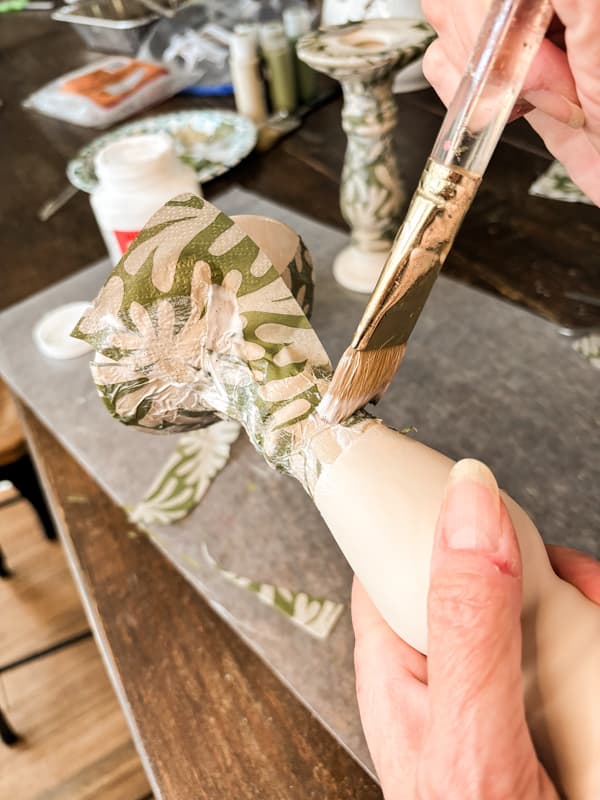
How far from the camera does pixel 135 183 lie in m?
0.62

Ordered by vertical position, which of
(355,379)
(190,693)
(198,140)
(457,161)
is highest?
(457,161)

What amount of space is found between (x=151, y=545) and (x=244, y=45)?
31.1 inches

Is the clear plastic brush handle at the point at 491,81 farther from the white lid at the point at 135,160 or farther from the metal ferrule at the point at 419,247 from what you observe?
the white lid at the point at 135,160

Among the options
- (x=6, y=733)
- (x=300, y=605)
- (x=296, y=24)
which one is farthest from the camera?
(x=296, y=24)

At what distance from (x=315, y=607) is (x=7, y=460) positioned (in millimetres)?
537

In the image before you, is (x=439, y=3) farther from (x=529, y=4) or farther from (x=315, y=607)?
(x=315, y=607)

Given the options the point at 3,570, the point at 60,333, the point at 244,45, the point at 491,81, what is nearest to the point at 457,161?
the point at 491,81

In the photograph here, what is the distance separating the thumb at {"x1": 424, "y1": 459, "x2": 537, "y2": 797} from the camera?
0.88ft

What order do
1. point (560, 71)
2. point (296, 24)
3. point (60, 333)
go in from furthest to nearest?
1. point (296, 24)
2. point (60, 333)
3. point (560, 71)

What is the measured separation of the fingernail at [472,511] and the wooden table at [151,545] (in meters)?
0.20

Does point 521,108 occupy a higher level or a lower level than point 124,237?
higher

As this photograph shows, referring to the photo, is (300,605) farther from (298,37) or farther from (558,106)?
(298,37)

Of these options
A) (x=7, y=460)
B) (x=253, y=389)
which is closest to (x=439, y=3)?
(x=253, y=389)

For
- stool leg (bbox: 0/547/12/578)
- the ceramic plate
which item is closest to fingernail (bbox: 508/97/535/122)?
the ceramic plate
